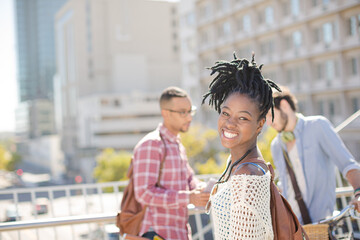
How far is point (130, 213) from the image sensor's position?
9.80 feet

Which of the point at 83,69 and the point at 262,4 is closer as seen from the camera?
the point at 262,4

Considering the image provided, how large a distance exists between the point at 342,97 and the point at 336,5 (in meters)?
6.82

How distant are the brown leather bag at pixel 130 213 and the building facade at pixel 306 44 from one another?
68.8 ft

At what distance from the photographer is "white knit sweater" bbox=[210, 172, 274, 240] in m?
1.65

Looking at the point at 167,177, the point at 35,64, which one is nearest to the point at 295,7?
the point at 167,177

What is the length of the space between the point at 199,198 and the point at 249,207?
3.69 ft

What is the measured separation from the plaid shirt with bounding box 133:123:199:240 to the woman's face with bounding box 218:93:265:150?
3.59 ft

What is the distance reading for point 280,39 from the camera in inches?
1287

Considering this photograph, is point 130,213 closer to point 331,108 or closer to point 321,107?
point 331,108

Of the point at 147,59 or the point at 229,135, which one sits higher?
the point at 147,59

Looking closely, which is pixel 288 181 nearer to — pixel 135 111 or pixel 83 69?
pixel 135 111

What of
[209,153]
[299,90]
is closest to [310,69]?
[299,90]

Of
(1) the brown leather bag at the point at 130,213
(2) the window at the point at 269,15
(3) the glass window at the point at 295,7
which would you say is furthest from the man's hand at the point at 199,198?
(2) the window at the point at 269,15

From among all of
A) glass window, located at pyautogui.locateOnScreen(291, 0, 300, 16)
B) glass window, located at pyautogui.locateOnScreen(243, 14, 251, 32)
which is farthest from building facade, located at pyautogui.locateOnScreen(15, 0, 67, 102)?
glass window, located at pyautogui.locateOnScreen(291, 0, 300, 16)
